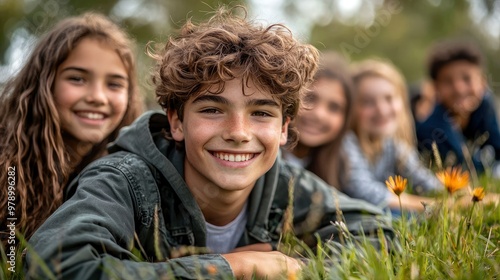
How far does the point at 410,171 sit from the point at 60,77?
3292 mm

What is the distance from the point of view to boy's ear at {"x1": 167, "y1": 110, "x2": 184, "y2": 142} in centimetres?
283

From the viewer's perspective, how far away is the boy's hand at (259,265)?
229 cm

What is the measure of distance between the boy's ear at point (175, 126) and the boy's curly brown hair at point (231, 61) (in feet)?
0.13

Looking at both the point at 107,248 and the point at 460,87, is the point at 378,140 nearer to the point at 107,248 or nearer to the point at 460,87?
the point at 460,87

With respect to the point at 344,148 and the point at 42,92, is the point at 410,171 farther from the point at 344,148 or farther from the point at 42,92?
the point at 42,92

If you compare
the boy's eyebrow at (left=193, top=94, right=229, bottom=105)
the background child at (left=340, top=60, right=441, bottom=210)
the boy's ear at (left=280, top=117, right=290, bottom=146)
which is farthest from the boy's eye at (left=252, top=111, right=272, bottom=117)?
the background child at (left=340, top=60, right=441, bottom=210)

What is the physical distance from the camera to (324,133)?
5.19m

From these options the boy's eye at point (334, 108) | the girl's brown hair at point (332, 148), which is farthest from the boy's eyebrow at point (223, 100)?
the boy's eye at point (334, 108)

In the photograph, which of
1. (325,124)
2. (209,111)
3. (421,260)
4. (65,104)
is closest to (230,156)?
(209,111)

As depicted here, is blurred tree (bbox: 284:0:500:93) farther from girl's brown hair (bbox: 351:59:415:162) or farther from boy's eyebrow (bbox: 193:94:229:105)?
boy's eyebrow (bbox: 193:94:229:105)

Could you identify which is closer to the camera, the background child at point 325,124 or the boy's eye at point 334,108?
the background child at point 325,124

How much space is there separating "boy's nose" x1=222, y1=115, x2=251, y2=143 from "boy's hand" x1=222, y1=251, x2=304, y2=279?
0.51 meters

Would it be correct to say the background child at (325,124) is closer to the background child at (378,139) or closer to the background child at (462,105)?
the background child at (378,139)

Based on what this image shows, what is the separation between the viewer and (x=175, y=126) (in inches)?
113
